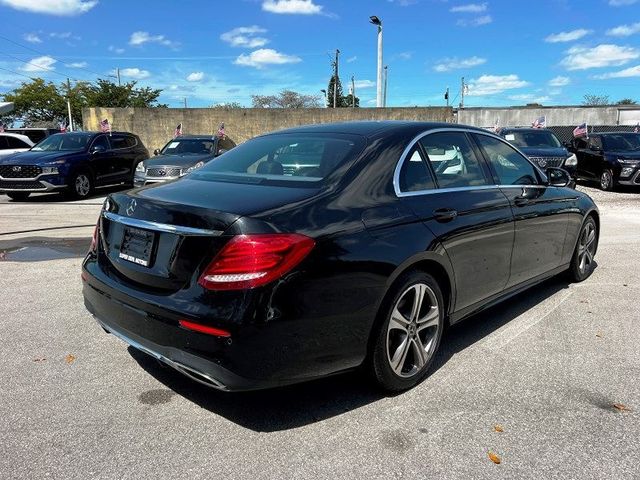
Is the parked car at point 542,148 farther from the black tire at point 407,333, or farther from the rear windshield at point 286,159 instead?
the black tire at point 407,333

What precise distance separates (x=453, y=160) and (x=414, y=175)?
23.0 inches

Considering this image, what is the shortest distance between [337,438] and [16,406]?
73.6 inches

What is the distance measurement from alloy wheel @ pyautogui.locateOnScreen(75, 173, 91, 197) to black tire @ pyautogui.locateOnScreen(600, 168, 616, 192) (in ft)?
46.5

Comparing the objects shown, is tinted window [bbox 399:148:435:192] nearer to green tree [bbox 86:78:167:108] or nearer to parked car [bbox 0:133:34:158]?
parked car [bbox 0:133:34:158]

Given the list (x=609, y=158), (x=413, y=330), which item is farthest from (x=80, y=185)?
(x=609, y=158)

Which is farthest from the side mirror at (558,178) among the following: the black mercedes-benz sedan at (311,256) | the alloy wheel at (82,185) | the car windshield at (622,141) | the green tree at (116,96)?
the green tree at (116,96)

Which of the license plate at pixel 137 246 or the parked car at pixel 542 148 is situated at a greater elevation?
the parked car at pixel 542 148

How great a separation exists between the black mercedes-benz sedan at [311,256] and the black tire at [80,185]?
10760mm

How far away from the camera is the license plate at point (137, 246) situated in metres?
2.86

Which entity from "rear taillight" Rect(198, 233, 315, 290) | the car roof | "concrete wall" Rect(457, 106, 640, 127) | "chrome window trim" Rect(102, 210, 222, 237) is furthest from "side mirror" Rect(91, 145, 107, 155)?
"concrete wall" Rect(457, 106, 640, 127)

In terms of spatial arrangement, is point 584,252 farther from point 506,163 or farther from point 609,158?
point 609,158

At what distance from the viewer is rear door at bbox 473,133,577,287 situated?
167 inches

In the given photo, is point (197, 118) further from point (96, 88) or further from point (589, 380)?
point (96, 88)

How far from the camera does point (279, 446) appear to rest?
107 inches
